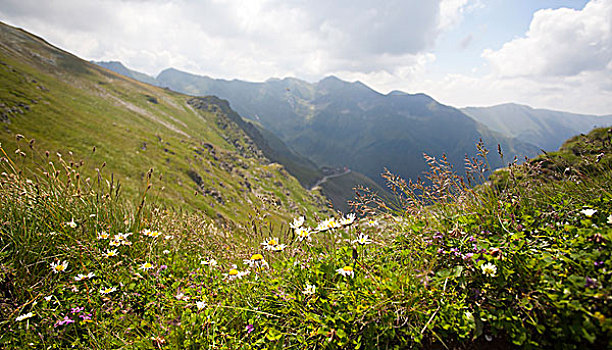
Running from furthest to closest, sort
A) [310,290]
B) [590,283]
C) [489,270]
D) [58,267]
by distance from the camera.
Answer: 1. [58,267]
2. [310,290]
3. [489,270]
4. [590,283]

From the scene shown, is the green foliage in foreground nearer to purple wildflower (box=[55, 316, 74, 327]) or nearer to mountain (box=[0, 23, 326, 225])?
purple wildflower (box=[55, 316, 74, 327])

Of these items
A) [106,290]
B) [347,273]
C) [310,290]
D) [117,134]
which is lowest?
[117,134]

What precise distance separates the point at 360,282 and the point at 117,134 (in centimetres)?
9785

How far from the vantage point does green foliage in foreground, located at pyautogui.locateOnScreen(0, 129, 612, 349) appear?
7.62ft

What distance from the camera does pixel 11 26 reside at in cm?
14812

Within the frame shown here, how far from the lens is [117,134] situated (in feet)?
271

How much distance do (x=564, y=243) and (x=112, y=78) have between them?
20821 centimetres

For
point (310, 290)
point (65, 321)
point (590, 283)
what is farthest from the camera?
point (65, 321)

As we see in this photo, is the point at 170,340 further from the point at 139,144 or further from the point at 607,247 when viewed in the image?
the point at 139,144

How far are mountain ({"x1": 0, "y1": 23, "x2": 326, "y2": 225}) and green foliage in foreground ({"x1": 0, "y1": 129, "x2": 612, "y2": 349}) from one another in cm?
144

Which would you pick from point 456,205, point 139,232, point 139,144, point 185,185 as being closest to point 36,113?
point 139,144

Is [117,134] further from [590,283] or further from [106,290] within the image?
[590,283]

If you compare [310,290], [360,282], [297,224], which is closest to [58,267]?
[297,224]

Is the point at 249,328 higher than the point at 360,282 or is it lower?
lower
